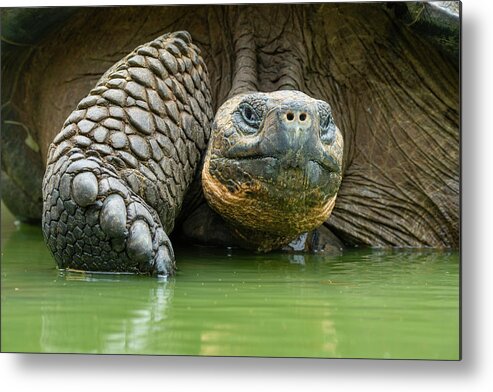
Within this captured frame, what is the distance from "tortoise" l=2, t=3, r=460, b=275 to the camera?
3104mm

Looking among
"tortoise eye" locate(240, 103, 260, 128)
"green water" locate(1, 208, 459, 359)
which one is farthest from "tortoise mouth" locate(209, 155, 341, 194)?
"green water" locate(1, 208, 459, 359)

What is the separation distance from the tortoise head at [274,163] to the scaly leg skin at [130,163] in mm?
137

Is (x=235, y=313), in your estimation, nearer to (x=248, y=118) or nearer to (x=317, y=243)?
(x=248, y=118)

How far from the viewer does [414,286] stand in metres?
3.08

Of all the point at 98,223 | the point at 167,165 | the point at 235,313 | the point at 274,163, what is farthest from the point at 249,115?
the point at 235,313

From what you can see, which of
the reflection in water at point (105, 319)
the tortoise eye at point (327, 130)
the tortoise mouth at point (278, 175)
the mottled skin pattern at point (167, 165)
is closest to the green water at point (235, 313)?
the reflection in water at point (105, 319)

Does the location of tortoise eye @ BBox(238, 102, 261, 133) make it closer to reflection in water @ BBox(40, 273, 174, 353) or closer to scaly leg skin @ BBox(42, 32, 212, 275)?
scaly leg skin @ BBox(42, 32, 212, 275)

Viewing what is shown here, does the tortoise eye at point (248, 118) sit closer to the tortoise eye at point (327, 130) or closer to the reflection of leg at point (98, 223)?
the tortoise eye at point (327, 130)

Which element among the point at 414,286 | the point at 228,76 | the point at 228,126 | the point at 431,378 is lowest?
the point at 431,378

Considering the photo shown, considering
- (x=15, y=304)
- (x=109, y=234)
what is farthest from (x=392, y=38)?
(x=15, y=304)

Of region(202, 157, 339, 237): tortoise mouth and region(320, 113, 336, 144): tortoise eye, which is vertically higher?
region(320, 113, 336, 144): tortoise eye

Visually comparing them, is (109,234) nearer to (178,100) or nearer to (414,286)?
(178,100)

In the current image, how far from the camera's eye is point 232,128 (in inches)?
130

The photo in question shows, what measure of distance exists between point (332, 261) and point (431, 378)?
33.8 inches
